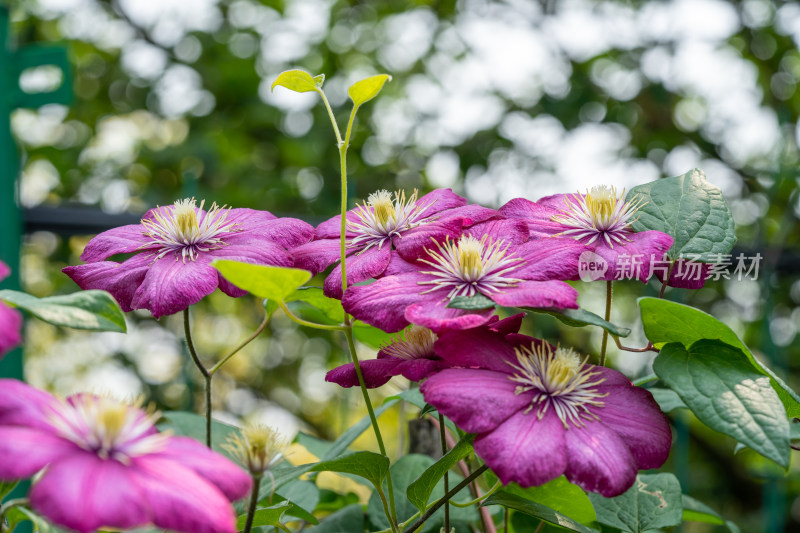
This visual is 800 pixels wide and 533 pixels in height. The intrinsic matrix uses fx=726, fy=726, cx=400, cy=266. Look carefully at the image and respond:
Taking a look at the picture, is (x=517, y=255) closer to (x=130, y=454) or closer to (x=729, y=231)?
(x=729, y=231)

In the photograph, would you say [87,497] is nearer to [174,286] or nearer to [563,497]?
[174,286]

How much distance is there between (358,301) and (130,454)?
0.60 ft

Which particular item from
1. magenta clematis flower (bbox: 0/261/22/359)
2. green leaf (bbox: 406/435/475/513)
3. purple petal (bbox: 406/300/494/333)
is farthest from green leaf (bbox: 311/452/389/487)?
magenta clematis flower (bbox: 0/261/22/359)

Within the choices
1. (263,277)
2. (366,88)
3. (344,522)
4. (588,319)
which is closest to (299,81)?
(366,88)

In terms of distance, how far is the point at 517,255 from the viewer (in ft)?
1.74

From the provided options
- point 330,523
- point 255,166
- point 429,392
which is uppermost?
point 429,392

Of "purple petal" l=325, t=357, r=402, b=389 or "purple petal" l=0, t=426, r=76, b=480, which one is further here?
"purple petal" l=325, t=357, r=402, b=389

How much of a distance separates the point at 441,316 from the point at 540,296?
63mm

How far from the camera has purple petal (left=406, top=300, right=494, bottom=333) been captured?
44 cm

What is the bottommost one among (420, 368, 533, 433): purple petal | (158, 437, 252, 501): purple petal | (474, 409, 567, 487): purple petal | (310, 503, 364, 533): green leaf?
(310, 503, 364, 533): green leaf

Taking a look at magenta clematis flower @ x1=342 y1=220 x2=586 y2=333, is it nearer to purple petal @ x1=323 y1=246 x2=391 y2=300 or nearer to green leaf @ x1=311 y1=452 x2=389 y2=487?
purple petal @ x1=323 y1=246 x2=391 y2=300

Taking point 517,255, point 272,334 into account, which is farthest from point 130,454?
point 272,334

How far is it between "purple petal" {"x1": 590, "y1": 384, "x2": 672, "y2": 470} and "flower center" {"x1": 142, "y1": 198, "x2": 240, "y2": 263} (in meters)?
0.31

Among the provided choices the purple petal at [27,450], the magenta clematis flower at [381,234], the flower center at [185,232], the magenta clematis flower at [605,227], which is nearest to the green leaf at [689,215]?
the magenta clematis flower at [605,227]
